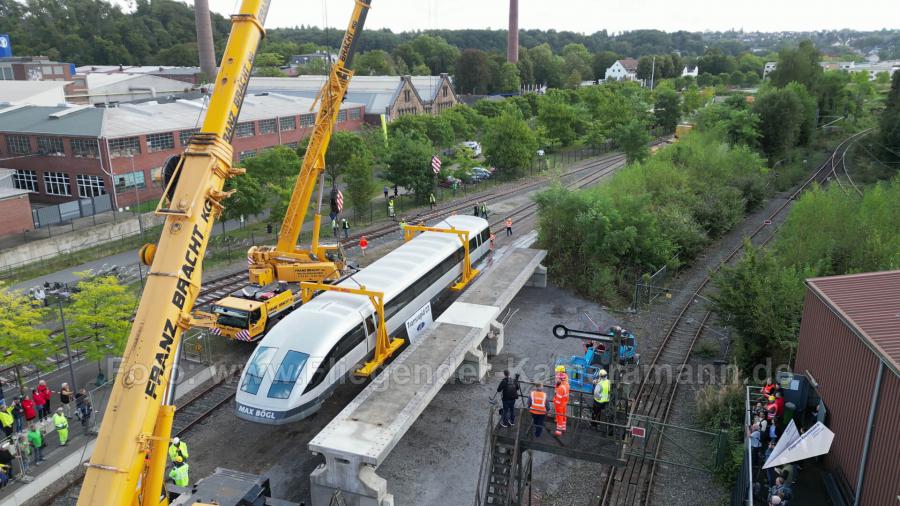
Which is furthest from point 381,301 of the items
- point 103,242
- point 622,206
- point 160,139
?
point 160,139

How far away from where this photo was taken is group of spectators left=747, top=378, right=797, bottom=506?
12.5 m

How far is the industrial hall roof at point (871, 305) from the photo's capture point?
39.7 feet

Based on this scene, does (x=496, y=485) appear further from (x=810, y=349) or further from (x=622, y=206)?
(x=622, y=206)

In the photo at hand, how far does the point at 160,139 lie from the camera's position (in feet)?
154

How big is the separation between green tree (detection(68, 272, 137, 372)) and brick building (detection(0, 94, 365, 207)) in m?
22.8

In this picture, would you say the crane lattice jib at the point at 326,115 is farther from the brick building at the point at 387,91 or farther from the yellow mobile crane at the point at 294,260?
the brick building at the point at 387,91

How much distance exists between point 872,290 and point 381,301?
12862 millimetres

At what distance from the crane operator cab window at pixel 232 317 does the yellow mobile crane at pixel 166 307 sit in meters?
11.2

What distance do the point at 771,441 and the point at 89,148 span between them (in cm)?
4514

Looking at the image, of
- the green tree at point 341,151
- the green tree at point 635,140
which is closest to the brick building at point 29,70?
the green tree at point 341,151

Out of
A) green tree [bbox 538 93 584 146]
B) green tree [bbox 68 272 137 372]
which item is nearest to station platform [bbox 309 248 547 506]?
green tree [bbox 68 272 137 372]

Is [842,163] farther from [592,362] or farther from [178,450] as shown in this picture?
[178,450]

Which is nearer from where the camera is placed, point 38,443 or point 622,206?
point 38,443

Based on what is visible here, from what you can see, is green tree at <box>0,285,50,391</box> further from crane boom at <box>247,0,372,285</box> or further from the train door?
the train door
